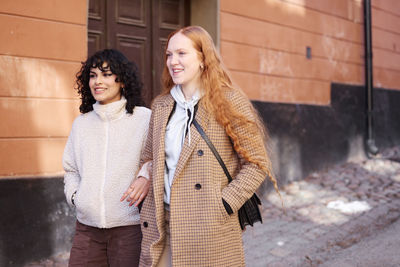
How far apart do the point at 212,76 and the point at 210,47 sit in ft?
0.50

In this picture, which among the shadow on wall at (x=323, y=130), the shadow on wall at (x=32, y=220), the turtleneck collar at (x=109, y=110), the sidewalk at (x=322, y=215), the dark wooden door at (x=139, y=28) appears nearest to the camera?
the turtleneck collar at (x=109, y=110)

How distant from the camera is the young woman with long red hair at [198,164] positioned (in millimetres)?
2111

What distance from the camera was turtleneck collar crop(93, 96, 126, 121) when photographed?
255cm

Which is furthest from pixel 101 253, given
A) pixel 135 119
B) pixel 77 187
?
pixel 135 119

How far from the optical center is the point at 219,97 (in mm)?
2207

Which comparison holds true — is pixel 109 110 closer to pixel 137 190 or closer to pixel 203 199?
pixel 137 190

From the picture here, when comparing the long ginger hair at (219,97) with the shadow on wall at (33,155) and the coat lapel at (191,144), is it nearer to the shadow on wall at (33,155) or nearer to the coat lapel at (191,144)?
the coat lapel at (191,144)

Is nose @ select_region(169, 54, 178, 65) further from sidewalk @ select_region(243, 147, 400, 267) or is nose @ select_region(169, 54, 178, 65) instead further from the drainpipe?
the drainpipe

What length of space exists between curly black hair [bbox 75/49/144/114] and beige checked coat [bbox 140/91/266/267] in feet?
1.68

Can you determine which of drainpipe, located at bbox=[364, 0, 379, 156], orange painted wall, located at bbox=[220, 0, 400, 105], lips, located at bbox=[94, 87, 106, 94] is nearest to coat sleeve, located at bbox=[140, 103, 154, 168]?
lips, located at bbox=[94, 87, 106, 94]

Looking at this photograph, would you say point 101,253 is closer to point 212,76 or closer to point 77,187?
point 77,187

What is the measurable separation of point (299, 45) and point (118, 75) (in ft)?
19.0

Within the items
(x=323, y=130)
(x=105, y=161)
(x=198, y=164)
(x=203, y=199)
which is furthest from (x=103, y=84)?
(x=323, y=130)

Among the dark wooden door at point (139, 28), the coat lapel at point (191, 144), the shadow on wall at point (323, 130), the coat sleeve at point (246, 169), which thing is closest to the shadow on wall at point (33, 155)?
the dark wooden door at point (139, 28)
